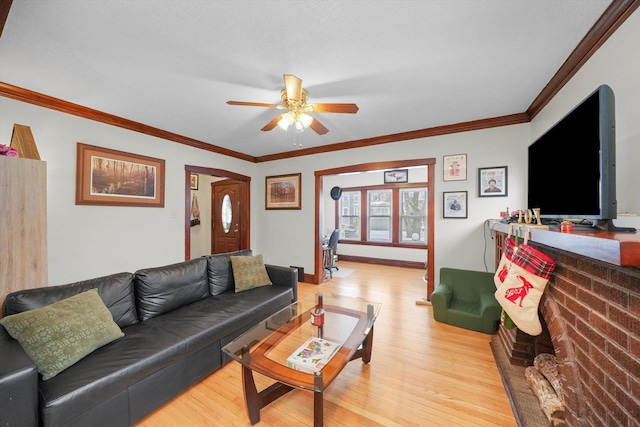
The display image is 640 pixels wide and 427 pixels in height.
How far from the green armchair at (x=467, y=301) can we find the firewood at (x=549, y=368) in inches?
25.6

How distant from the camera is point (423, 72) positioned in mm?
2014

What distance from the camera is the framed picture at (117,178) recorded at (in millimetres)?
2736

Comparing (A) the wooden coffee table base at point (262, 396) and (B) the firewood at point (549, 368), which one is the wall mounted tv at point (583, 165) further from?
(A) the wooden coffee table base at point (262, 396)

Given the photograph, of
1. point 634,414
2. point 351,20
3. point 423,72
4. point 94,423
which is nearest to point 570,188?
point 634,414

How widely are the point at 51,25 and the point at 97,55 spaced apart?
11.2 inches

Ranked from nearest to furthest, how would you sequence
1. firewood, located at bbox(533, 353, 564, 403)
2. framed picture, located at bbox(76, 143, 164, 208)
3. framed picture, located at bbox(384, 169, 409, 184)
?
1. firewood, located at bbox(533, 353, 564, 403)
2. framed picture, located at bbox(76, 143, 164, 208)
3. framed picture, located at bbox(384, 169, 409, 184)

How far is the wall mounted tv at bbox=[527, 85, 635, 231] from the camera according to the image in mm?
1005

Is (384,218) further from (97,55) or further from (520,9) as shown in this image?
(97,55)

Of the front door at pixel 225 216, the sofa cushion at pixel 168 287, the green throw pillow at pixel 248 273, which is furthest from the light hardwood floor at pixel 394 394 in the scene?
the front door at pixel 225 216

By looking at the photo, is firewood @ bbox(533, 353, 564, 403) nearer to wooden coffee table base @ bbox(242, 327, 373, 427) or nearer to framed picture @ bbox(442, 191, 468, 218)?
wooden coffee table base @ bbox(242, 327, 373, 427)

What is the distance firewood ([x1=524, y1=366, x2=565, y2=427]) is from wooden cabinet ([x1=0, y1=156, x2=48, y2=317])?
3.56 metres

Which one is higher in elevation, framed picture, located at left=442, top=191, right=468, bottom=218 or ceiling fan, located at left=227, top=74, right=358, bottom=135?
ceiling fan, located at left=227, top=74, right=358, bottom=135

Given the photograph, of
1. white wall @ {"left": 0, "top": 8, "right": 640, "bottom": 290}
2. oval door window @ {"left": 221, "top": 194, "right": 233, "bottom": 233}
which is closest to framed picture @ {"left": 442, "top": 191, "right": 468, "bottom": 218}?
white wall @ {"left": 0, "top": 8, "right": 640, "bottom": 290}

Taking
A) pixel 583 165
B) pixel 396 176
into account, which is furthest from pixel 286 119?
pixel 396 176
